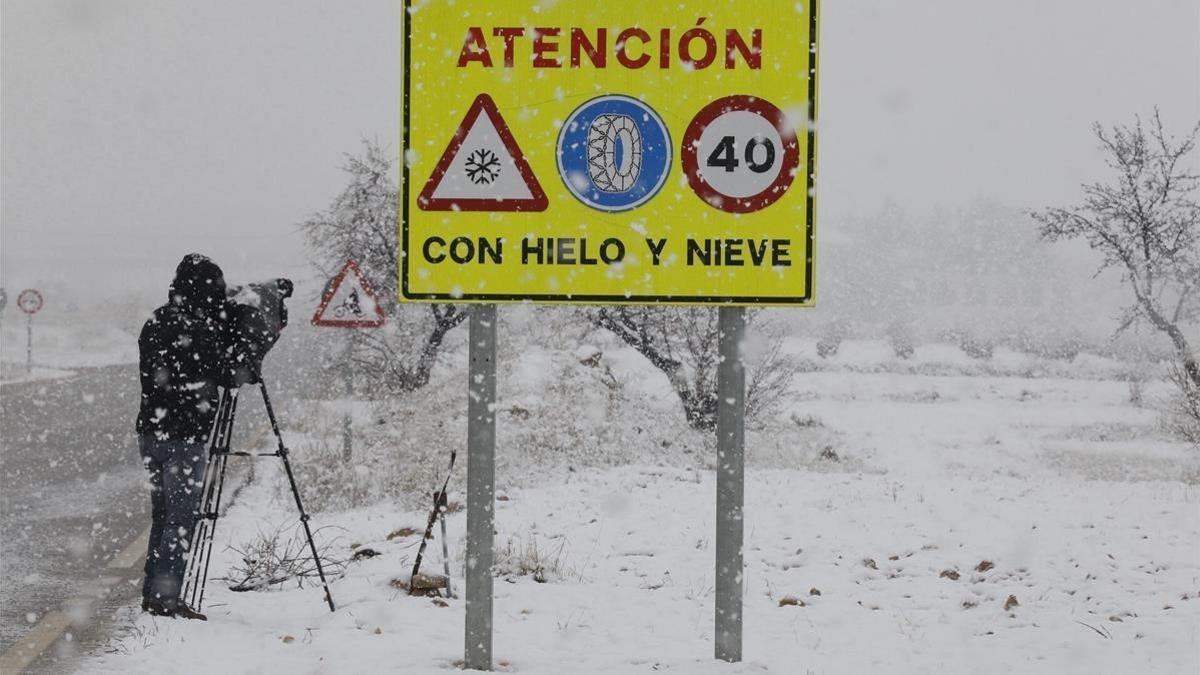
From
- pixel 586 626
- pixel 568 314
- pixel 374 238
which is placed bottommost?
pixel 586 626

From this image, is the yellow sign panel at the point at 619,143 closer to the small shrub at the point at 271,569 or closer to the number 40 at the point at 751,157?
the number 40 at the point at 751,157

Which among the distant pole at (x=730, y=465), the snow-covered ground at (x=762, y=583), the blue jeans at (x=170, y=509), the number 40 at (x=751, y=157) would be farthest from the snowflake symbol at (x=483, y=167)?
the blue jeans at (x=170, y=509)

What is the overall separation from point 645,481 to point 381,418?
9762 millimetres

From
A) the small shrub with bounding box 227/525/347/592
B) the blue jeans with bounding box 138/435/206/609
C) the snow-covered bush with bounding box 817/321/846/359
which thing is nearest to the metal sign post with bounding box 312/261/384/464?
the small shrub with bounding box 227/525/347/592

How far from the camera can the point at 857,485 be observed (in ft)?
34.6

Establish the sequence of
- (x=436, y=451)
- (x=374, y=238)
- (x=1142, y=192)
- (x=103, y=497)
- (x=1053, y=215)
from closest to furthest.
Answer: (x=103, y=497) → (x=436, y=451) → (x=1142, y=192) → (x=1053, y=215) → (x=374, y=238)

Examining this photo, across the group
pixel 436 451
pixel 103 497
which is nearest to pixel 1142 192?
pixel 436 451

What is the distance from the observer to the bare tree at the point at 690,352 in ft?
55.3

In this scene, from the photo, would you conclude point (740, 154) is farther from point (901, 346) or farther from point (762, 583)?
point (901, 346)

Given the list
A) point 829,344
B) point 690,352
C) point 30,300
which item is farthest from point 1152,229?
point 829,344

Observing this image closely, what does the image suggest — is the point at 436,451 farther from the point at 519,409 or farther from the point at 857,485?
the point at 857,485

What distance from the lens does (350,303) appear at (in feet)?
39.3

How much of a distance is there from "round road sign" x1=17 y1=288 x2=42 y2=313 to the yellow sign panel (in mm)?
25697

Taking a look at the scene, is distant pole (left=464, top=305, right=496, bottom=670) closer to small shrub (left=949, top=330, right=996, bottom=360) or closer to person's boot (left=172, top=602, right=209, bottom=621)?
person's boot (left=172, top=602, right=209, bottom=621)
